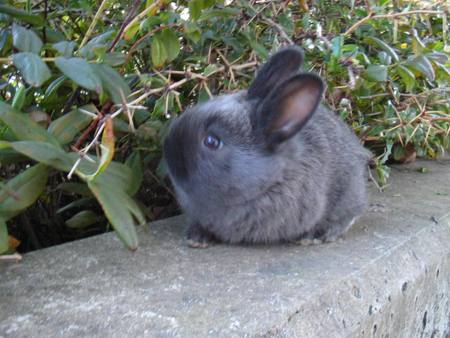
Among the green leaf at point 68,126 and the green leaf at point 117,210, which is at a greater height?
the green leaf at point 68,126

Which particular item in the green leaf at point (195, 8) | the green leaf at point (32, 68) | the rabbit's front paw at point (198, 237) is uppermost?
the green leaf at point (32, 68)

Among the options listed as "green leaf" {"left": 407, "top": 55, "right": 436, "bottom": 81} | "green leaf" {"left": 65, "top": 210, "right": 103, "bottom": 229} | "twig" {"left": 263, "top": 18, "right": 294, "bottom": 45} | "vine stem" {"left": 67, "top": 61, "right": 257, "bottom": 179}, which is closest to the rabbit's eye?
"vine stem" {"left": 67, "top": 61, "right": 257, "bottom": 179}

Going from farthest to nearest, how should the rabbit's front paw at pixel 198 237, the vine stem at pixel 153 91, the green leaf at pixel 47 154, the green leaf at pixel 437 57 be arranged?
the green leaf at pixel 437 57
the rabbit's front paw at pixel 198 237
the vine stem at pixel 153 91
the green leaf at pixel 47 154

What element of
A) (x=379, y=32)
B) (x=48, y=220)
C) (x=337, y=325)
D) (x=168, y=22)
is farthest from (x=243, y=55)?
(x=337, y=325)

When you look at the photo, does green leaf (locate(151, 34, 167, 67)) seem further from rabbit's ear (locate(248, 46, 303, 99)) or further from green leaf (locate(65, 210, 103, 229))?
green leaf (locate(65, 210, 103, 229))

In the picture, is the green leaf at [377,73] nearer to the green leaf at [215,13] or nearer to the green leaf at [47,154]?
the green leaf at [215,13]

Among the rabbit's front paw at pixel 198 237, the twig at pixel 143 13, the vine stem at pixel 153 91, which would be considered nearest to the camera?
the vine stem at pixel 153 91

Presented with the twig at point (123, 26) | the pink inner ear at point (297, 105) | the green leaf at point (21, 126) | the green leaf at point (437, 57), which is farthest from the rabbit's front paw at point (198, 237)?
the green leaf at point (437, 57)
